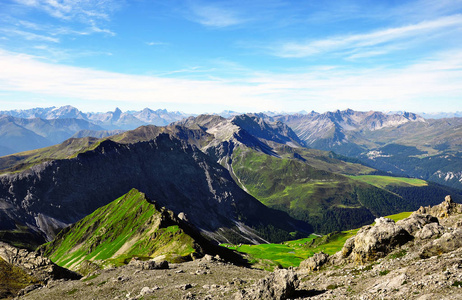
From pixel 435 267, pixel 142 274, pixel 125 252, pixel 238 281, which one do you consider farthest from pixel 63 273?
pixel 435 267

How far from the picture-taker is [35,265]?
8169 centimetres

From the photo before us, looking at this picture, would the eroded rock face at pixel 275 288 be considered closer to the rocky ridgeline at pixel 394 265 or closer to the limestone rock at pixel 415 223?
the rocky ridgeline at pixel 394 265

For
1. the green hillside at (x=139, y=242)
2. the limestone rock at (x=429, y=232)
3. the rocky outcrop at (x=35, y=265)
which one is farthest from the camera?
the green hillside at (x=139, y=242)

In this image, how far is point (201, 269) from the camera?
64.4 metres

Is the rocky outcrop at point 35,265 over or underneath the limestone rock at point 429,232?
underneath

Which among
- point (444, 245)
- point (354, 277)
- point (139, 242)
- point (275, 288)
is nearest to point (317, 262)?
point (354, 277)

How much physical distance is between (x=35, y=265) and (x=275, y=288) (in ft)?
272

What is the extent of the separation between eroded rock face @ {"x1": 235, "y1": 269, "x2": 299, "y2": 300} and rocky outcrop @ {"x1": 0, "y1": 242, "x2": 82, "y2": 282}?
67677 millimetres

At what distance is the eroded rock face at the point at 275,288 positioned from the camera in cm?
3447

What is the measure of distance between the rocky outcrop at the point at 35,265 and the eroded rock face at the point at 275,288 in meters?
67.7

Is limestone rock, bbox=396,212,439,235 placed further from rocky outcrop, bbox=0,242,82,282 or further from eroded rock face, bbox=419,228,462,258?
rocky outcrop, bbox=0,242,82,282

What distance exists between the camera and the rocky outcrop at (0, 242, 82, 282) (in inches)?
3049

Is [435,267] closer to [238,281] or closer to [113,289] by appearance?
[238,281]

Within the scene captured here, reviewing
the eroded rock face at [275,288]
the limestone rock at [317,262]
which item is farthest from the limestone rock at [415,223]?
the eroded rock face at [275,288]
